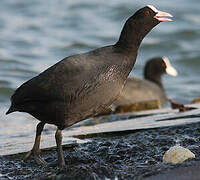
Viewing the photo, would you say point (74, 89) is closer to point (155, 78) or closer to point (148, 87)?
point (148, 87)

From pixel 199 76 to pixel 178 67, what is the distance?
0.79 metres

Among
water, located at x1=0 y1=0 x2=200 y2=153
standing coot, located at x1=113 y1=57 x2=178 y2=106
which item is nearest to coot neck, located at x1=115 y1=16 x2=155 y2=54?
standing coot, located at x1=113 y1=57 x2=178 y2=106

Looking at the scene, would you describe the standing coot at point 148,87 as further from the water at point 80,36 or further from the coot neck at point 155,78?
the water at point 80,36

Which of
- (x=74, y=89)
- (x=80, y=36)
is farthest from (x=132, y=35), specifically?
(x=80, y=36)

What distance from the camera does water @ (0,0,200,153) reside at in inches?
516

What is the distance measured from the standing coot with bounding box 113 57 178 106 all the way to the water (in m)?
0.49

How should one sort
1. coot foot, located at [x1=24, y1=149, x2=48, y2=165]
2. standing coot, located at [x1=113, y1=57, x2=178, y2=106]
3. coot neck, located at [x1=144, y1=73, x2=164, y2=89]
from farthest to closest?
coot neck, located at [x1=144, y1=73, x2=164, y2=89], standing coot, located at [x1=113, y1=57, x2=178, y2=106], coot foot, located at [x1=24, y1=149, x2=48, y2=165]

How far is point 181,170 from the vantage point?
4059mm

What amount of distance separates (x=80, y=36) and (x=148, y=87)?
18.5 feet

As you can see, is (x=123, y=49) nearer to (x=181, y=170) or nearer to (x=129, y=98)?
(x=181, y=170)

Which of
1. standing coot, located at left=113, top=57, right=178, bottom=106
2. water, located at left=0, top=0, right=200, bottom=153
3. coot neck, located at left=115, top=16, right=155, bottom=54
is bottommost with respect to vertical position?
standing coot, located at left=113, top=57, right=178, bottom=106

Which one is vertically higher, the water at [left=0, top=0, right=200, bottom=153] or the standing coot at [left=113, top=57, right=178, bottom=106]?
the water at [left=0, top=0, right=200, bottom=153]

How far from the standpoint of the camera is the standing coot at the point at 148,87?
10641 millimetres

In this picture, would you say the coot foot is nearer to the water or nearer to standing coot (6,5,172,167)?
standing coot (6,5,172,167)
